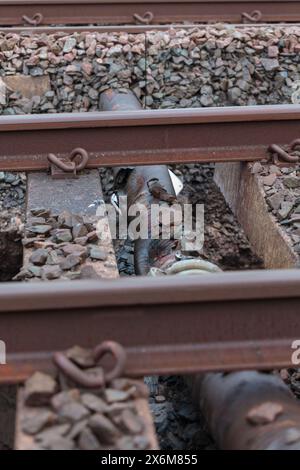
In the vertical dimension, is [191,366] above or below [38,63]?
below

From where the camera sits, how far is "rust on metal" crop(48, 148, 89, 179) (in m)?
5.25

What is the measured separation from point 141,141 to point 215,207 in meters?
1.15

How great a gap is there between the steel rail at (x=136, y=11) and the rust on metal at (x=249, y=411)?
7117mm

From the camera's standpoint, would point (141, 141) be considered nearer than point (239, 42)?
Answer: Yes

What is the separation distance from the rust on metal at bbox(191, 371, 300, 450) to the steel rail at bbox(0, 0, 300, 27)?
7117mm


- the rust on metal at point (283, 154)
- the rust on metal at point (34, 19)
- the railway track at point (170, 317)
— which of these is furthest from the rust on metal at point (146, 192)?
the rust on metal at point (34, 19)

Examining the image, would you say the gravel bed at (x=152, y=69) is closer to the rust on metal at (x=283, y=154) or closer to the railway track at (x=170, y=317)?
the rust on metal at (x=283, y=154)

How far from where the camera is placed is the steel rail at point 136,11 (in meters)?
9.59

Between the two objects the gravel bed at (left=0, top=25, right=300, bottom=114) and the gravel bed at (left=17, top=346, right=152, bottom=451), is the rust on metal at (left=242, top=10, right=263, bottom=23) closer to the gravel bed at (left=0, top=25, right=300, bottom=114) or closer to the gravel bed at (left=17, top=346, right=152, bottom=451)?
the gravel bed at (left=0, top=25, right=300, bottom=114)

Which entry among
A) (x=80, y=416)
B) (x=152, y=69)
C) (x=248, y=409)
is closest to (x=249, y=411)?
(x=248, y=409)

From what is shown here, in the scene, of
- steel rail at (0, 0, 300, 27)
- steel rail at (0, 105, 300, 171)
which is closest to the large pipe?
steel rail at (0, 105, 300, 171)
